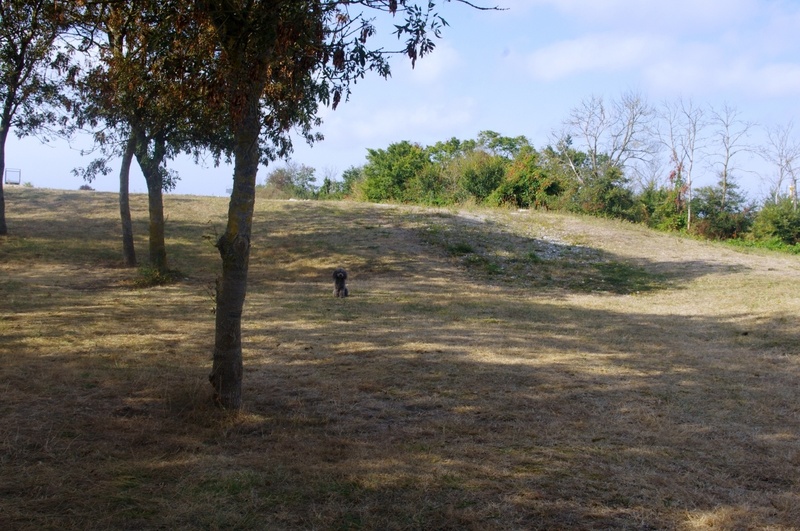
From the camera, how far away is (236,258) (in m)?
4.99

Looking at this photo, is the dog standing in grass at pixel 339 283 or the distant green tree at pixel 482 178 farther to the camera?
the distant green tree at pixel 482 178

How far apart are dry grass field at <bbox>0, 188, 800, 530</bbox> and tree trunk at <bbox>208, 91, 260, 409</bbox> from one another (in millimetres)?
263

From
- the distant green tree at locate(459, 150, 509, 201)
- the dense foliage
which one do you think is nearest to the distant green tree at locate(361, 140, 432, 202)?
the dense foliage

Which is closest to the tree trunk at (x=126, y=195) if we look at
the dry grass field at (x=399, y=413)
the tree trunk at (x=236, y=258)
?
the dry grass field at (x=399, y=413)

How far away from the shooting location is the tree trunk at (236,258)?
4.96 meters

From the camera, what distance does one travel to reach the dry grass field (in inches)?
145

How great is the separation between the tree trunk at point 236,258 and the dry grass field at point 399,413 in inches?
10.4

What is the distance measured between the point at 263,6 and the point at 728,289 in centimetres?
1499

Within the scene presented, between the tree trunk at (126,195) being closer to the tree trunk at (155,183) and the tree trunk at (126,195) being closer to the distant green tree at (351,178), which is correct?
the tree trunk at (155,183)

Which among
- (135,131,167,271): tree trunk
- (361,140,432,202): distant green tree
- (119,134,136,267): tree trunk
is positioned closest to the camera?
(135,131,167,271): tree trunk

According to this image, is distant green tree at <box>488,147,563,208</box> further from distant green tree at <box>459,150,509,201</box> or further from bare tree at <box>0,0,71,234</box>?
bare tree at <box>0,0,71,234</box>

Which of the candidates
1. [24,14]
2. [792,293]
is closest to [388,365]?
[24,14]

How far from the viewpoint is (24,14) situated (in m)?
7.77

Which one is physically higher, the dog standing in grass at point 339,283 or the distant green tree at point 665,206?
the distant green tree at point 665,206
